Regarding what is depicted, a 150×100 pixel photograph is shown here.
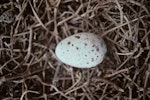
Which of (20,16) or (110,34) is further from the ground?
(20,16)

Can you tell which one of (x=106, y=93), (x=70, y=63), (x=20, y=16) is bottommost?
(x=106, y=93)

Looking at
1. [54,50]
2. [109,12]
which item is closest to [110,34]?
[109,12]

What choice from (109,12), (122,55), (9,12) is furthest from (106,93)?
(9,12)

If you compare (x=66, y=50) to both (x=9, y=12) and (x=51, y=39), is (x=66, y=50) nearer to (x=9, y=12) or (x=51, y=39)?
(x=51, y=39)
